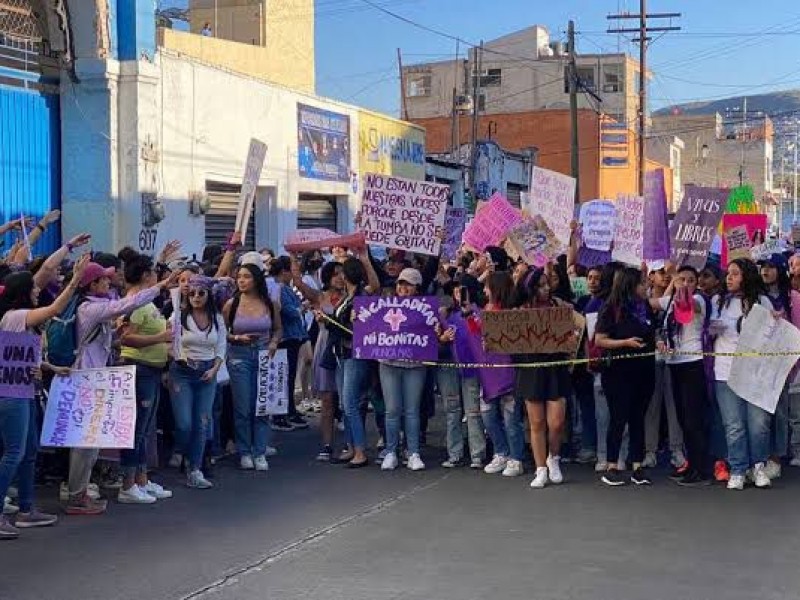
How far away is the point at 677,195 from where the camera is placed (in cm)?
6919

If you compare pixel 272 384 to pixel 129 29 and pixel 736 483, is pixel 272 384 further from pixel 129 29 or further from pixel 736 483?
pixel 129 29

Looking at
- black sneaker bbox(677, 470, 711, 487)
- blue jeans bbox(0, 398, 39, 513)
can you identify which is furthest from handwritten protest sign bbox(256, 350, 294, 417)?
black sneaker bbox(677, 470, 711, 487)

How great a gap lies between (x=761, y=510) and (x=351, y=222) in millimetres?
15459

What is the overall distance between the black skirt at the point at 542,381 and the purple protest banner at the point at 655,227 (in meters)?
3.01

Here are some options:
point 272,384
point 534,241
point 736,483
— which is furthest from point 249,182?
point 736,483

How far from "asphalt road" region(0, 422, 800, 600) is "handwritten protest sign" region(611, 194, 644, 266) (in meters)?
3.91

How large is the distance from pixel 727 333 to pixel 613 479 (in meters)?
1.48

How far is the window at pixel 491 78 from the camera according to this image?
66125 millimetres

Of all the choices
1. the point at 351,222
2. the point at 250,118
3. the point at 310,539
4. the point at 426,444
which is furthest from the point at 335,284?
the point at 351,222

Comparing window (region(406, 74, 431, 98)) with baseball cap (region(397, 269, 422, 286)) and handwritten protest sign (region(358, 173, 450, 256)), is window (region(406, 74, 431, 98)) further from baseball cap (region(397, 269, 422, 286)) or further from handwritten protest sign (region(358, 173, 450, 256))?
baseball cap (region(397, 269, 422, 286))

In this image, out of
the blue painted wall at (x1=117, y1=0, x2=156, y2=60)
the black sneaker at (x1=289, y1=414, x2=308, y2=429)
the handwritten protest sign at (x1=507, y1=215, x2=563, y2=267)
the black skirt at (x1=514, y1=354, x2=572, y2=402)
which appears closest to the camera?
the black skirt at (x1=514, y1=354, x2=572, y2=402)

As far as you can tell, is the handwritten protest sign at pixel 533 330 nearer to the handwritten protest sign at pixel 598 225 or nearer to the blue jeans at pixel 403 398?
the blue jeans at pixel 403 398

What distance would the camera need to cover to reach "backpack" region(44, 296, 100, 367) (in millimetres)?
8180

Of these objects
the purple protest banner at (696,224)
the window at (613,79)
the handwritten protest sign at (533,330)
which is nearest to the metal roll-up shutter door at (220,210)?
the purple protest banner at (696,224)
